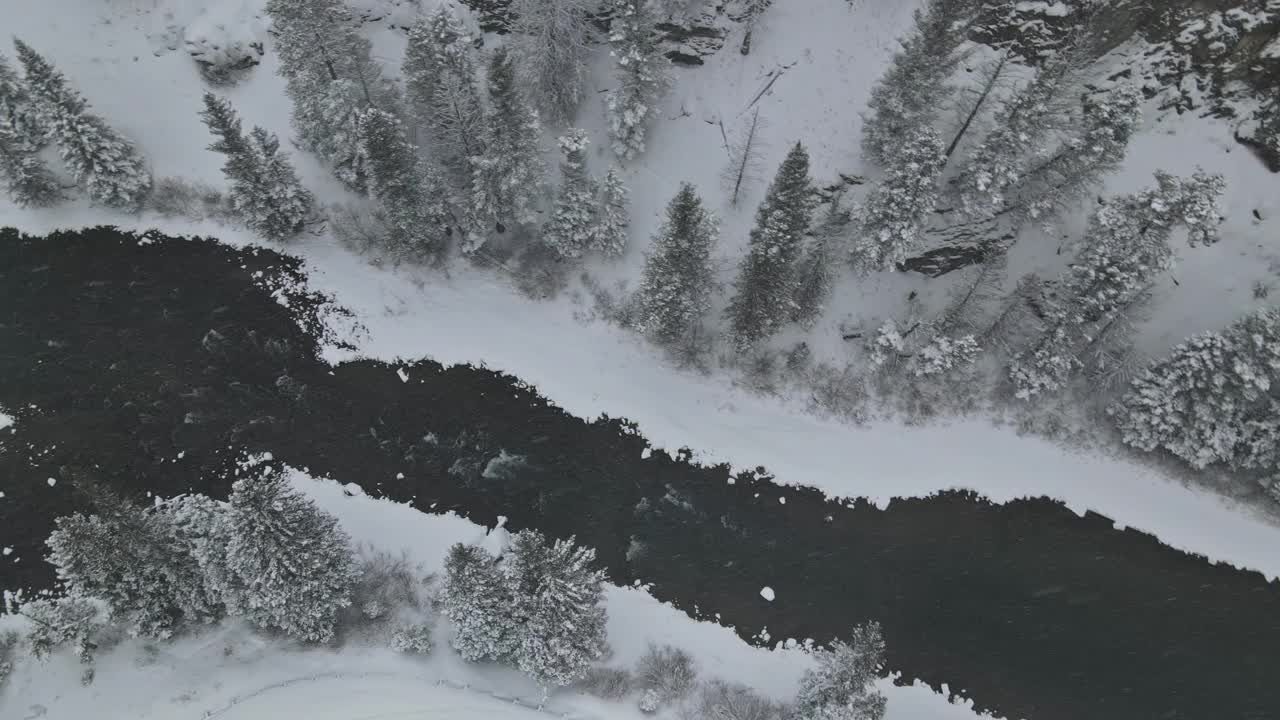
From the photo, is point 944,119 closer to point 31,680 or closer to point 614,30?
point 614,30

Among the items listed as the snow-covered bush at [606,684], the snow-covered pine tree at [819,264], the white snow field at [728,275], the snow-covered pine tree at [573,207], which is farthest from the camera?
the white snow field at [728,275]

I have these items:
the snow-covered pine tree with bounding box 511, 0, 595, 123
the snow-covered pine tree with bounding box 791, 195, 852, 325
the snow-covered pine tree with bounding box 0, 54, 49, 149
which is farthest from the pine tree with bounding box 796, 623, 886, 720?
the snow-covered pine tree with bounding box 0, 54, 49, 149

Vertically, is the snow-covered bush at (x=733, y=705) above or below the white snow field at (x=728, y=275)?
below

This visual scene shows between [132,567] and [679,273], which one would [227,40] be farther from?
[679,273]

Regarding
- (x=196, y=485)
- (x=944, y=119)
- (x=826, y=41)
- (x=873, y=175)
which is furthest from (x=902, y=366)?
(x=196, y=485)

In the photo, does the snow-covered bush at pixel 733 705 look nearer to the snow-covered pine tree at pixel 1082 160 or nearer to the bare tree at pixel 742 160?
the bare tree at pixel 742 160

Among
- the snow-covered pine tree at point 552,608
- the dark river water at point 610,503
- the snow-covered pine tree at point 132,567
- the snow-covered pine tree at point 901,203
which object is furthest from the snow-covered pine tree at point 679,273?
the snow-covered pine tree at point 132,567

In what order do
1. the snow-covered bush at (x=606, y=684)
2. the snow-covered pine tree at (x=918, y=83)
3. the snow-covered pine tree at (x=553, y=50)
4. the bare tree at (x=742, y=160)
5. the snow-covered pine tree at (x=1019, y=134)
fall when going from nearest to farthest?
1. the snow-covered bush at (x=606, y=684)
2. the snow-covered pine tree at (x=1019, y=134)
3. the snow-covered pine tree at (x=918, y=83)
4. the snow-covered pine tree at (x=553, y=50)
5. the bare tree at (x=742, y=160)
